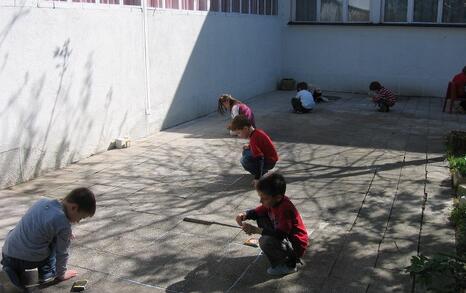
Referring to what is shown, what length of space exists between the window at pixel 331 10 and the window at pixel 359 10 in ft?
0.98

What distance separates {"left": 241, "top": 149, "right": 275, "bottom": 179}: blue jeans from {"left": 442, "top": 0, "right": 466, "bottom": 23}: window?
10378 millimetres

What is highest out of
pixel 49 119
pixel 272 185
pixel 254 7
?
pixel 254 7

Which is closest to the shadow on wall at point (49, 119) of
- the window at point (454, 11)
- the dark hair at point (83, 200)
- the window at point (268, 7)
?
the dark hair at point (83, 200)

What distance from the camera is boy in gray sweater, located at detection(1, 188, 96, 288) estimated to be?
366cm

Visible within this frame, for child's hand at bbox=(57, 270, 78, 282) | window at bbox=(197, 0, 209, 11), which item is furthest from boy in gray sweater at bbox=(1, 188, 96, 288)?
window at bbox=(197, 0, 209, 11)

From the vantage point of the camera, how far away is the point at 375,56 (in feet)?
49.4

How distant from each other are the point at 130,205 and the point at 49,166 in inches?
73.2

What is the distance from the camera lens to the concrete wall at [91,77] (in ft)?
20.9

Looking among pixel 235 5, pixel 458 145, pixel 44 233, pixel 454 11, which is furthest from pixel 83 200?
pixel 454 11

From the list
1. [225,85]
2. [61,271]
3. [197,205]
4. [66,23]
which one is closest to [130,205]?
[197,205]

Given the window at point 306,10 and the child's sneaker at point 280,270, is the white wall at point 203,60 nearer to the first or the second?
the window at point 306,10

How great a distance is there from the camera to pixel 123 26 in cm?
843

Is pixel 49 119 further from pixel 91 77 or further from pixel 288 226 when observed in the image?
pixel 288 226

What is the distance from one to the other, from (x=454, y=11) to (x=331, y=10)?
343cm
